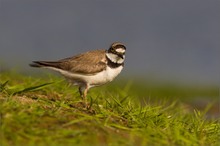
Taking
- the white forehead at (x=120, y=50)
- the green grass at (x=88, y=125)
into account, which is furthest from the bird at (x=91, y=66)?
the green grass at (x=88, y=125)

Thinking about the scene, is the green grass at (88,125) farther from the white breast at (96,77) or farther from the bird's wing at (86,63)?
the bird's wing at (86,63)

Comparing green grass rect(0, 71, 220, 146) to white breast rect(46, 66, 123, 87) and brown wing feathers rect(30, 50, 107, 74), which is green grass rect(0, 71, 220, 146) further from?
brown wing feathers rect(30, 50, 107, 74)

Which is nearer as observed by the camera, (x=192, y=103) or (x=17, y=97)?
(x=17, y=97)

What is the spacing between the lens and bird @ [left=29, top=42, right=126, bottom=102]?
11.1m

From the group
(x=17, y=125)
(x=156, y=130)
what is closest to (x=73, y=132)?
(x=17, y=125)

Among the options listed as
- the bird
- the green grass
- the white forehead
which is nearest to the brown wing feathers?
the bird

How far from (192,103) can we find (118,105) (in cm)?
1042

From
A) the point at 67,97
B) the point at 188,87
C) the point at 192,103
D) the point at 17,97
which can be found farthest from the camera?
the point at 188,87

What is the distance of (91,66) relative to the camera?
11133mm

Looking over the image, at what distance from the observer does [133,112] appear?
1049 cm

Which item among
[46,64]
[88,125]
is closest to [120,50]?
[46,64]

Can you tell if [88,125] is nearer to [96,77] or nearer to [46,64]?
[96,77]

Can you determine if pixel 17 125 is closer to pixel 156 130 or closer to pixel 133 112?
pixel 156 130

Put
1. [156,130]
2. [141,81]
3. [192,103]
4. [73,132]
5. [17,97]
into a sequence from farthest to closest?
[141,81], [192,103], [17,97], [156,130], [73,132]
